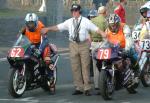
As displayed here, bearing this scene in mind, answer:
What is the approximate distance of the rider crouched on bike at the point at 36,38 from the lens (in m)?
12.6

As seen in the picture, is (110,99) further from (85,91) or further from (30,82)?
(30,82)

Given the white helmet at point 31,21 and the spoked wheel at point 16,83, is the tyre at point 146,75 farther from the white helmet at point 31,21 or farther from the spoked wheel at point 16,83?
the spoked wheel at point 16,83

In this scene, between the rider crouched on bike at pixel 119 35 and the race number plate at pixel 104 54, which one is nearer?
the race number plate at pixel 104 54

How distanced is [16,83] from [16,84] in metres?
0.02

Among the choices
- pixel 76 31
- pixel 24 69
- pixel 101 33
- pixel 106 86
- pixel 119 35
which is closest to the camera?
pixel 106 86

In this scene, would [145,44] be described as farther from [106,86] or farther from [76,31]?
[106,86]

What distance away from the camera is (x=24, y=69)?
12258mm

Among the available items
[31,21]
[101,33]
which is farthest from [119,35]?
[31,21]

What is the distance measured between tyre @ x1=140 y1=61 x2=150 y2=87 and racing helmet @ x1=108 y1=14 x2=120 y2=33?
1.70 m

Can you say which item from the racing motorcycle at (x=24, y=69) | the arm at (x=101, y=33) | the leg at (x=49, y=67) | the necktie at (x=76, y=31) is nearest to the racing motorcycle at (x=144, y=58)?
the arm at (x=101, y=33)

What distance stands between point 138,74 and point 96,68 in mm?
932

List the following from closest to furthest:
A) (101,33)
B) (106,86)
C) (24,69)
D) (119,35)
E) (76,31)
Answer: (106,86), (24,69), (101,33), (76,31), (119,35)

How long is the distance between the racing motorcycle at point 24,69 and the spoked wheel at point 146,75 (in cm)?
248

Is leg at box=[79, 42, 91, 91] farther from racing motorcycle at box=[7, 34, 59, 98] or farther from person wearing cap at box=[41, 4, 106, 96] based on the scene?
racing motorcycle at box=[7, 34, 59, 98]
